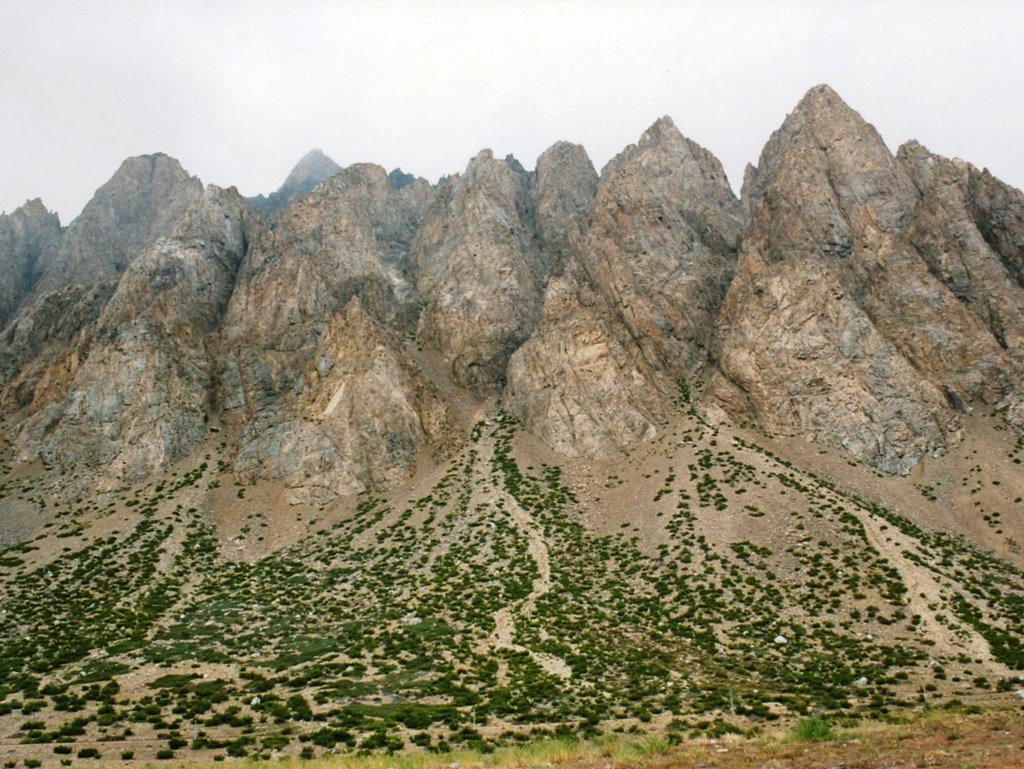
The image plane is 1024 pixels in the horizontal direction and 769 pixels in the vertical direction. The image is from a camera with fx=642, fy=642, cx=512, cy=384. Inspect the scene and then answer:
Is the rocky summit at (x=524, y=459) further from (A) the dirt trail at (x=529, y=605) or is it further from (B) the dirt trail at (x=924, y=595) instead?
(A) the dirt trail at (x=529, y=605)

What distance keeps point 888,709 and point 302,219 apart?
12299 centimetres

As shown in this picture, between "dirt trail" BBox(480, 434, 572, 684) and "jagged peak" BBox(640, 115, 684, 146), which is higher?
"jagged peak" BBox(640, 115, 684, 146)

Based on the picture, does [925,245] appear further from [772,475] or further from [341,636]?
[341,636]

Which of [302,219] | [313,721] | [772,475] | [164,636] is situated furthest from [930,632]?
[302,219]

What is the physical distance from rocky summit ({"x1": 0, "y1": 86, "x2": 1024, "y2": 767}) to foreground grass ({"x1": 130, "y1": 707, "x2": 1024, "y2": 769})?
348 cm

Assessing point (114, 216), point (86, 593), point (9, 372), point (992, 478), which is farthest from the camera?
point (114, 216)

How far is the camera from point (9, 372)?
110250mm

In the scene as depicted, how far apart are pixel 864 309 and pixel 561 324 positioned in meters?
43.4

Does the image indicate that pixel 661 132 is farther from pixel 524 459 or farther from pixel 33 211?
pixel 33 211

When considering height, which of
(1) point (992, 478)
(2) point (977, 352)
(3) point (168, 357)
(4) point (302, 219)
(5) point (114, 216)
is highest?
(5) point (114, 216)

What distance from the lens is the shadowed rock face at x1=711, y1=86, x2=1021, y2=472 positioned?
81.1 metres

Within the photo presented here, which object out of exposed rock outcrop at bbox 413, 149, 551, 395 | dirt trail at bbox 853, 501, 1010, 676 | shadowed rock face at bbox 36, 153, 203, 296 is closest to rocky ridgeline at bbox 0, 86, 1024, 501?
exposed rock outcrop at bbox 413, 149, 551, 395

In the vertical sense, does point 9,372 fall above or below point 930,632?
above

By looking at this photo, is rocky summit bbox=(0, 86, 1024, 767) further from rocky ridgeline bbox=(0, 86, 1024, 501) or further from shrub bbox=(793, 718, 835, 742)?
shrub bbox=(793, 718, 835, 742)
